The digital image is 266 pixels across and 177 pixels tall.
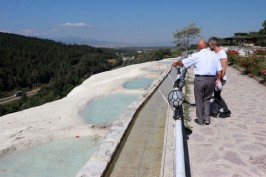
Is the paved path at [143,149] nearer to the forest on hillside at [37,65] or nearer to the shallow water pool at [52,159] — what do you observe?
the shallow water pool at [52,159]

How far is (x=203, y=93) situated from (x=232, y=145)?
1.30m

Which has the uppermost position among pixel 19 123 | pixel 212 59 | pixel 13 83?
pixel 212 59

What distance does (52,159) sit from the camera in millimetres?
5906

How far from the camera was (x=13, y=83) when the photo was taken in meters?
105

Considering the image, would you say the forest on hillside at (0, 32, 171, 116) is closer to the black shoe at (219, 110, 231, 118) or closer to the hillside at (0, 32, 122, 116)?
the hillside at (0, 32, 122, 116)

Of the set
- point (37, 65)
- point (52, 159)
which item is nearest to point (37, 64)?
point (37, 65)

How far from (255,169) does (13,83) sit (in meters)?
111

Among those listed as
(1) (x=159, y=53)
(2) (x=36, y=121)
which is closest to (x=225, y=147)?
(2) (x=36, y=121)

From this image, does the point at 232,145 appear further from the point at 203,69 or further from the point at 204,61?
the point at 204,61

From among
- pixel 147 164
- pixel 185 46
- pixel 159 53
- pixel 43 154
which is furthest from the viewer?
pixel 159 53

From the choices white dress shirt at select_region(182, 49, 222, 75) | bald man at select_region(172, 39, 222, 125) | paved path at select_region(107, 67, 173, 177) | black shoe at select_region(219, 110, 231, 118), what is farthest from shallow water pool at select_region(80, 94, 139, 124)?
white dress shirt at select_region(182, 49, 222, 75)

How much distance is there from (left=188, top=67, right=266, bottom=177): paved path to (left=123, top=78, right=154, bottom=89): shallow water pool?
7.66 meters

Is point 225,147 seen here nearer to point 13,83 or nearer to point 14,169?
point 14,169

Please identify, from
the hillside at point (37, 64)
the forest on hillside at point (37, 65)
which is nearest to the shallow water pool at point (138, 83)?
the forest on hillside at point (37, 65)
